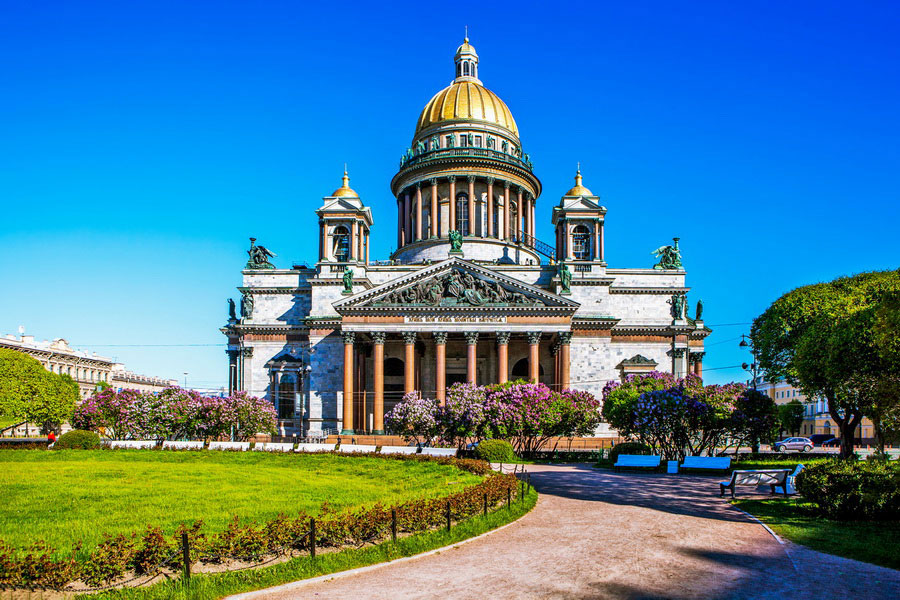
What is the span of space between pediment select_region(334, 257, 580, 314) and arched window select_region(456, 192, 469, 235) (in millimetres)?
15163

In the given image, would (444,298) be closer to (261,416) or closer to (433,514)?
(261,416)

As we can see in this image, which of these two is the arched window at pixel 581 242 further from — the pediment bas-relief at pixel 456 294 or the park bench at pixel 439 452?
the park bench at pixel 439 452

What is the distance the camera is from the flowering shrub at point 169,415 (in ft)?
139

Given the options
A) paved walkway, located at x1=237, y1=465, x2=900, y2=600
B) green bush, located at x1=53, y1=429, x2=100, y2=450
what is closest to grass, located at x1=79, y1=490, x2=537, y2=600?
paved walkway, located at x1=237, y1=465, x2=900, y2=600

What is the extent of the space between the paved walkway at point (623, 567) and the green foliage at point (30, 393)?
58.7 metres

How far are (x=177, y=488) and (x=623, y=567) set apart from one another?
14.6 m

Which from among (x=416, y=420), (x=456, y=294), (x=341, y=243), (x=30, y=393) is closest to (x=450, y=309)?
(x=456, y=294)

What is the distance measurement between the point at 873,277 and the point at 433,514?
1613 inches

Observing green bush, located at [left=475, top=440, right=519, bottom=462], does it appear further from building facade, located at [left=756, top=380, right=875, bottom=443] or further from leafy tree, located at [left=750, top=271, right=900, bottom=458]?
building facade, located at [left=756, top=380, right=875, bottom=443]

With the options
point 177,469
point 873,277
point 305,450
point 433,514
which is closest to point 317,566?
point 433,514

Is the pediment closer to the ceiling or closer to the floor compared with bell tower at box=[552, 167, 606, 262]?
closer to the floor

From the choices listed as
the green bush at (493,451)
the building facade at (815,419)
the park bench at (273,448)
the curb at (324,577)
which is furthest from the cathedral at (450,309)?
the curb at (324,577)

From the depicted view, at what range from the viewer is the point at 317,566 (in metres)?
12.5

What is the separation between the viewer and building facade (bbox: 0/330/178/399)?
308 feet
